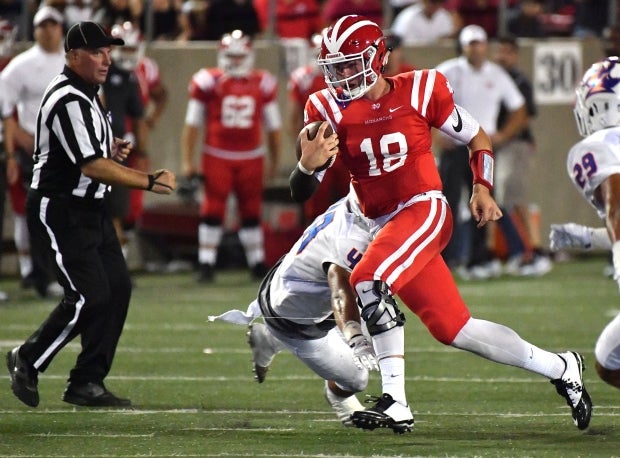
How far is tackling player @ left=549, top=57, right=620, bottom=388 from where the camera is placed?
507cm

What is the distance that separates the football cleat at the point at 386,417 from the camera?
4949 millimetres

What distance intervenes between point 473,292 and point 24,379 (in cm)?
507

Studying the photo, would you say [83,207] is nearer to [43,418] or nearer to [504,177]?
[43,418]

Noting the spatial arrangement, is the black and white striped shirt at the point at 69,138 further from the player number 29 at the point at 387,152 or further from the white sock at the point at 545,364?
the white sock at the point at 545,364

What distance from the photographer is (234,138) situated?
11.2 meters

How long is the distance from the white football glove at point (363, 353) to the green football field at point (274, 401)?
276mm

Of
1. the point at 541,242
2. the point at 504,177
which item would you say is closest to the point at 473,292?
the point at 504,177

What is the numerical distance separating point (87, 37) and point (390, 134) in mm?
1486

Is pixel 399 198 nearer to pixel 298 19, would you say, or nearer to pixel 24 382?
pixel 24 382

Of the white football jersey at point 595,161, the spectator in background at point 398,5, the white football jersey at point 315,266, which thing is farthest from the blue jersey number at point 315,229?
the spectator in background at point 398,5

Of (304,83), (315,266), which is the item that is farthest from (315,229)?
(304,83)

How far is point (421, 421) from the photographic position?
5.57m

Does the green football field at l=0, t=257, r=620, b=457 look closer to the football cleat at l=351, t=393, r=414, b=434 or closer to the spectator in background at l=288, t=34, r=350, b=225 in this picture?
the football cleat at l=351, t=393, r=414, b=434

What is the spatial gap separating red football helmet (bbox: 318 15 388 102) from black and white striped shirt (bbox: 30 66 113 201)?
1167 mm
